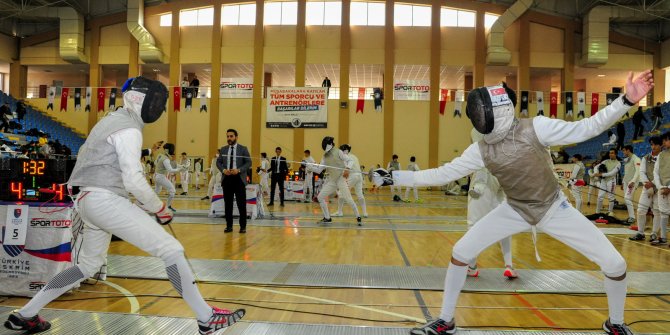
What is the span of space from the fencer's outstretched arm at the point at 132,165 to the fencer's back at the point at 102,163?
0.05 metres

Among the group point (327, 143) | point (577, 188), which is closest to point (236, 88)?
point (327, 143)

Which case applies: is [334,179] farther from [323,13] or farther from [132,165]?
[323,13]

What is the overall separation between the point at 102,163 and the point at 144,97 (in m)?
0.45

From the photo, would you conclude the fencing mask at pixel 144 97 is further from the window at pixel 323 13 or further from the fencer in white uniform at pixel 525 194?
the window at pixel 323 13

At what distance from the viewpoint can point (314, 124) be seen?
18234 mm

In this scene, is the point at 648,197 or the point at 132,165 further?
the point at 648,197

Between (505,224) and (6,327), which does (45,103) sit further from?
(505,224)

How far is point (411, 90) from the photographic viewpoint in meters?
18.6

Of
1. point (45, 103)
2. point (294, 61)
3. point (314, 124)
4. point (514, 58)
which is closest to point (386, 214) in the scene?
point (314, 124)

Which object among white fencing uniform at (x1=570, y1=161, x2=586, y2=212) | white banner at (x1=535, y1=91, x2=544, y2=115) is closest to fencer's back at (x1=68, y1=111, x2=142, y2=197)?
white fencing uniform at (x1=570, y1=161, x2=586, y2=212)

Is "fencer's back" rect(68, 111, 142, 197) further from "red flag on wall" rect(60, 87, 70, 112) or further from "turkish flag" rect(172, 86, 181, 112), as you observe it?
"red flag on wall" rect(60, 87, 70, 112)

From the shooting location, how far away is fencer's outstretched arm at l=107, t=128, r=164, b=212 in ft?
7.23

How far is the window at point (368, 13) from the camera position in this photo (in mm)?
18609

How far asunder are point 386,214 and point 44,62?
19.2m
